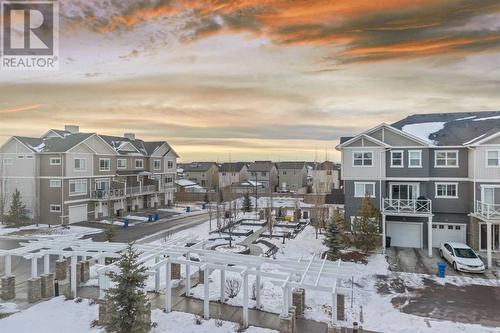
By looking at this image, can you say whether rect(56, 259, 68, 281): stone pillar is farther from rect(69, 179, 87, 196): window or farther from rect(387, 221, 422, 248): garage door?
rect(387, 221, 422, 248): garage door

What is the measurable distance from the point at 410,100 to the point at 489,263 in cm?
1279

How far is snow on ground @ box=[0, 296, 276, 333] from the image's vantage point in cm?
1315

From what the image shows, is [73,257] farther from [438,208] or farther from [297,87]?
[438,208]

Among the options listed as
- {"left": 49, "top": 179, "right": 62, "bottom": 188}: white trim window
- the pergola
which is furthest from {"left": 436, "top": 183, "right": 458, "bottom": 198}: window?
{"left": 49, "top": 179, "right": 62, "bottom": 188}: white trim window

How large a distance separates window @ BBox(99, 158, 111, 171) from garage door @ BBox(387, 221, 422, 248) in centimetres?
3253

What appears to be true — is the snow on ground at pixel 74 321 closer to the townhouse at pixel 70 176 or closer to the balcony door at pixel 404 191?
the balcony door at pixel 404 191

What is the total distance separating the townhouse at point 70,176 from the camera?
36250mm

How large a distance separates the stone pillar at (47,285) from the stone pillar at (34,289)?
0.40ft

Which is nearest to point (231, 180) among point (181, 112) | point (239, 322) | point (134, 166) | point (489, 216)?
point (134, 166)

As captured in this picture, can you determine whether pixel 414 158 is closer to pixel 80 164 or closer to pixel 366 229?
pixel 366 229

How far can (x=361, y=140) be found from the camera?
26.6m

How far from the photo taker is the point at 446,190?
25.7 meters

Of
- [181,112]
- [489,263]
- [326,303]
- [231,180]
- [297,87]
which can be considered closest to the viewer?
[326,303]

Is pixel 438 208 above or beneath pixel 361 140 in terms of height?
beneath
